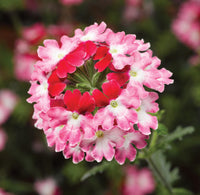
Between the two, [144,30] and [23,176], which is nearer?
[23,176]

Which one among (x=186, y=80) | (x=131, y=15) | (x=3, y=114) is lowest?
(x=186, y=80)

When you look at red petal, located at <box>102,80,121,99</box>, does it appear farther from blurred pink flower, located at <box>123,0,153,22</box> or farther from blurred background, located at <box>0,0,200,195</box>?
blurred pink flower, located at <box>123,0,153,22</box>

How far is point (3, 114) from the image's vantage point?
2576 mm

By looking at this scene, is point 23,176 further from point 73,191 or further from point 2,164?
point 73,191

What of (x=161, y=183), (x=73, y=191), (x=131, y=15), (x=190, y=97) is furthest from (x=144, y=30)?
(x=161, y=183)

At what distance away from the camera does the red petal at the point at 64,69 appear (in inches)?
40.8

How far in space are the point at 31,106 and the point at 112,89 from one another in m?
1.67

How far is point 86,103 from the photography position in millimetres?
973

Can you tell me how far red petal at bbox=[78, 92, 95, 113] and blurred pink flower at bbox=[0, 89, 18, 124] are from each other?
67.8 inches

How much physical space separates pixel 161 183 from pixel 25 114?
1.35 meters

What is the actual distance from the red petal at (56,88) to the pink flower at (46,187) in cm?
163

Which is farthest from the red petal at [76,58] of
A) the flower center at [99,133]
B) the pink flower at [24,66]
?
the pink flower at [24,66]

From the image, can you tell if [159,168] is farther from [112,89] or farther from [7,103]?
[7,103]

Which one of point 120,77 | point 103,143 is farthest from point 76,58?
point 103,143
